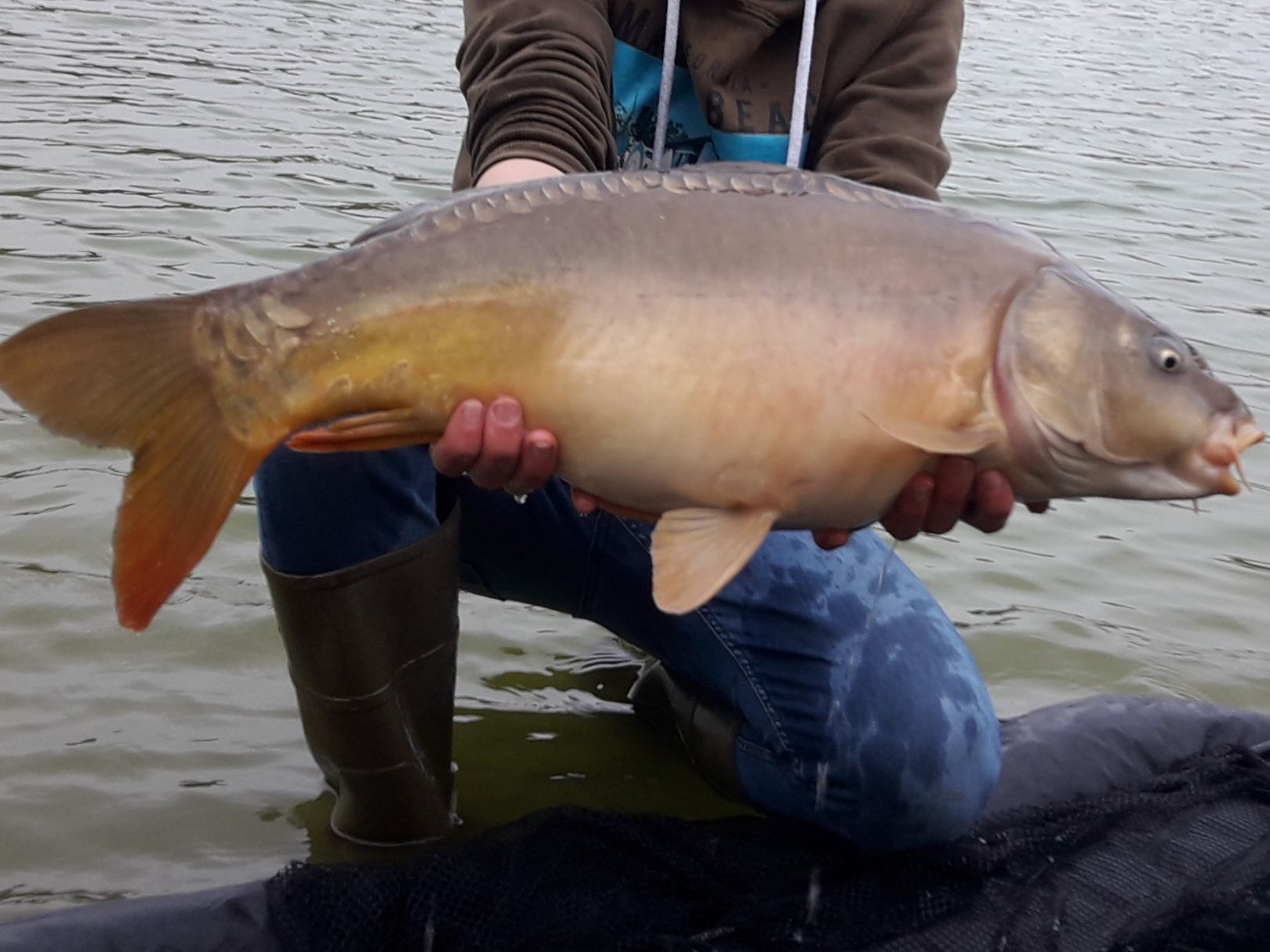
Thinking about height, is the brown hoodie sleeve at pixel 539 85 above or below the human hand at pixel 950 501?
above

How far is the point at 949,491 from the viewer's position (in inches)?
63.6

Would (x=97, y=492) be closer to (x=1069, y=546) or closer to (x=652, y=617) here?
(x=652, y=617)

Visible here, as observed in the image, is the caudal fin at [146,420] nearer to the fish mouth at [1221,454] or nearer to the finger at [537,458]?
the finger at [537,458]

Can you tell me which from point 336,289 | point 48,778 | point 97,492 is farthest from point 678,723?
point 97,492

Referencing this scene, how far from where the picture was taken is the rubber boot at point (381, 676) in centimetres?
191

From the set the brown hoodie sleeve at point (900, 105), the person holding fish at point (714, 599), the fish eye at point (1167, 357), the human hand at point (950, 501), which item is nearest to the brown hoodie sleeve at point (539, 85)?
the person holding fish at point (714, 599)

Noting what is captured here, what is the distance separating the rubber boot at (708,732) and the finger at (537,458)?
2.31ft

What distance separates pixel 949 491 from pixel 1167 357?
0.85 feet

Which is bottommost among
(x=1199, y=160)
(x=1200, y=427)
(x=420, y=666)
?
A: (x=1199, y=160)

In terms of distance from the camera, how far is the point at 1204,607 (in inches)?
127

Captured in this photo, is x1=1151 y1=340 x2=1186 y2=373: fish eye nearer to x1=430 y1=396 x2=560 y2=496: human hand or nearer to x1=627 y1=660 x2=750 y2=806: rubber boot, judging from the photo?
x1=430 y1=396 x2=560 y2=496: human hand

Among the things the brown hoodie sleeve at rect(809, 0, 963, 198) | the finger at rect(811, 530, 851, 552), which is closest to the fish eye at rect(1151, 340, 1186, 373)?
the finger at rect(811, 530, 851, 552)

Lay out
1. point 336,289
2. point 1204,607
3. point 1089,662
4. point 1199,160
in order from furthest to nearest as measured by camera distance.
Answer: point 1199,160 < point 1204,607 < point 1089,662 < point 336,289

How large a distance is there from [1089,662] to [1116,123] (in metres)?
6.04
